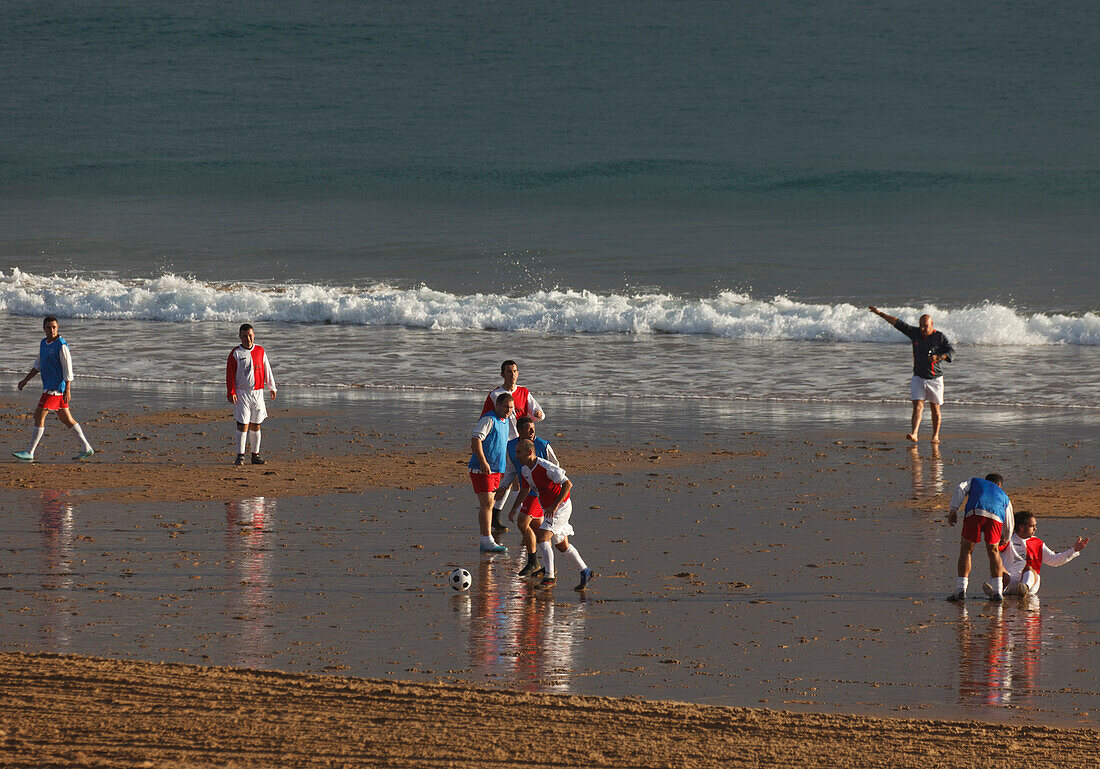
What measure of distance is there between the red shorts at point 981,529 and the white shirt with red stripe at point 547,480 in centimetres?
Answer: 263

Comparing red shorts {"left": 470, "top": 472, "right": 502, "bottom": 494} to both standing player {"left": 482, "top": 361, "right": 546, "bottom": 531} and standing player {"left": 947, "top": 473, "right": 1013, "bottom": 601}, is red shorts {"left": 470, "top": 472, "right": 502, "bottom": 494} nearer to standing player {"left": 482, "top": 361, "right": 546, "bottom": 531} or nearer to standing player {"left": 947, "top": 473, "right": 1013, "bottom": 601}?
standing player {"left": 482, "top": 361, "right": 546, "bottom": 531}

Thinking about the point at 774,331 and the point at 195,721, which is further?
the point at 774,331

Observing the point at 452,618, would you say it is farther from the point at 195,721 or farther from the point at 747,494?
the point at 747,494

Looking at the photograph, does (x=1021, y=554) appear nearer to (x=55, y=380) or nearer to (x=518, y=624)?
(x=518, y=624)

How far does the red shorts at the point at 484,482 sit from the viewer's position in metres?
9.92

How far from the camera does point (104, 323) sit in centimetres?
2934

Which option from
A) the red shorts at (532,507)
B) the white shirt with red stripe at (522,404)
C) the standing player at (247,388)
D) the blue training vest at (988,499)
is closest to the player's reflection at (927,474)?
the blue training vest at (988,499)

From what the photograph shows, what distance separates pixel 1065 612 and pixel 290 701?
4.83 metres

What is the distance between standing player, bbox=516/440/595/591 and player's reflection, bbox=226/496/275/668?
184cm

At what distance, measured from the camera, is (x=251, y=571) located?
29.6ft

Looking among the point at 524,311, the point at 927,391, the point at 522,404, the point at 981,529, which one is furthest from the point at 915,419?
the point at 524,311

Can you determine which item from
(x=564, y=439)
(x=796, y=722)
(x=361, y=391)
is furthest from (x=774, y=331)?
(x=796, y=722)

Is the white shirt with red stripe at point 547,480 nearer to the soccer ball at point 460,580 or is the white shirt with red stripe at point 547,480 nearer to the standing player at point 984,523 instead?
the soccer ball at point 460,580

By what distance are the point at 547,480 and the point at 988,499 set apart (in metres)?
2.91
